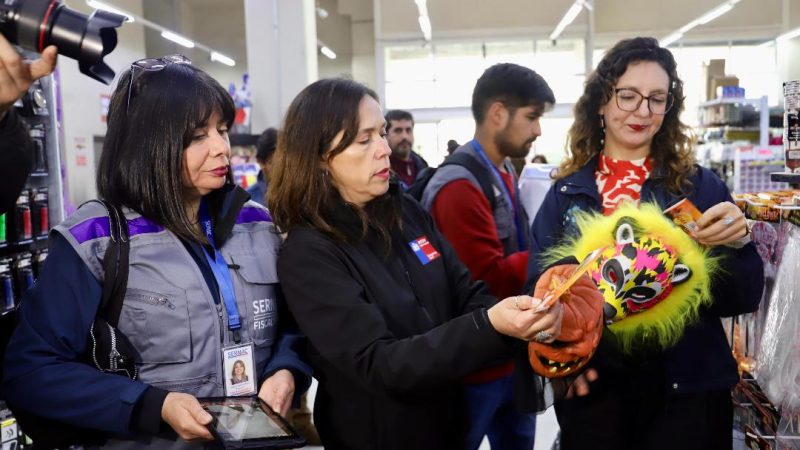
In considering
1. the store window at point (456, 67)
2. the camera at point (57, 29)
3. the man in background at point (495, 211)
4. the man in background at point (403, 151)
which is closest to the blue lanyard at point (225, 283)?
the camera at point (57, 29)

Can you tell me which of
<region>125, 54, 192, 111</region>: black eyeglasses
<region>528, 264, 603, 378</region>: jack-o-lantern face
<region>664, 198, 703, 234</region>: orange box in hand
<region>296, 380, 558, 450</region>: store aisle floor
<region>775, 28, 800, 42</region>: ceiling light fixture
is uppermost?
<region>775, 28, 800, 42</region>: ceiling light fixture

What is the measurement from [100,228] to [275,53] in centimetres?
751

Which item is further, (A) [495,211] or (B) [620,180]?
(A) [495,211]

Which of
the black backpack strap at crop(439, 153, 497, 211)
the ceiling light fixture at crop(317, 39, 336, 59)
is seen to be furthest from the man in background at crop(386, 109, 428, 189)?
the ceiling light fixture at crop(317, 39, 336, 59)

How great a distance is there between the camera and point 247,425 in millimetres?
1423

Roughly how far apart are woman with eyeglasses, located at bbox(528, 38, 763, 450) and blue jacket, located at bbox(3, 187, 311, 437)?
0.98 m

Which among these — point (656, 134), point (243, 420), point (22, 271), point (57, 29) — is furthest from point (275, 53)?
point (243, 420)

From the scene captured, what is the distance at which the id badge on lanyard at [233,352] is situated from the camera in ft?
5.17

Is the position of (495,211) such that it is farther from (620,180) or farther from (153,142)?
(153,142)

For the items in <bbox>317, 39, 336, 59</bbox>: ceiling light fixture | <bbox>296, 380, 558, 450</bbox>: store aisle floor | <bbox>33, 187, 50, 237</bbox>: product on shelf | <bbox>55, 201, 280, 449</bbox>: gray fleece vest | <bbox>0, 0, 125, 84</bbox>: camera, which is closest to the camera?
<bbox>0, 0, 125, 84</bbox>: camera

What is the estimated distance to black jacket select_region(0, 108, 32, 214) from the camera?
1410 millimetres

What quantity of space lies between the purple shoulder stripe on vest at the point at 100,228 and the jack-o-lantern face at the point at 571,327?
0.83 meters

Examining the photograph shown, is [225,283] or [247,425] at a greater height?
[225,283]

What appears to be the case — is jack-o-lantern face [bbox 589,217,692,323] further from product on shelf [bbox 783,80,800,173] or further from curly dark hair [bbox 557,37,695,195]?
product on shelf [bbox 783,80,800,173]
